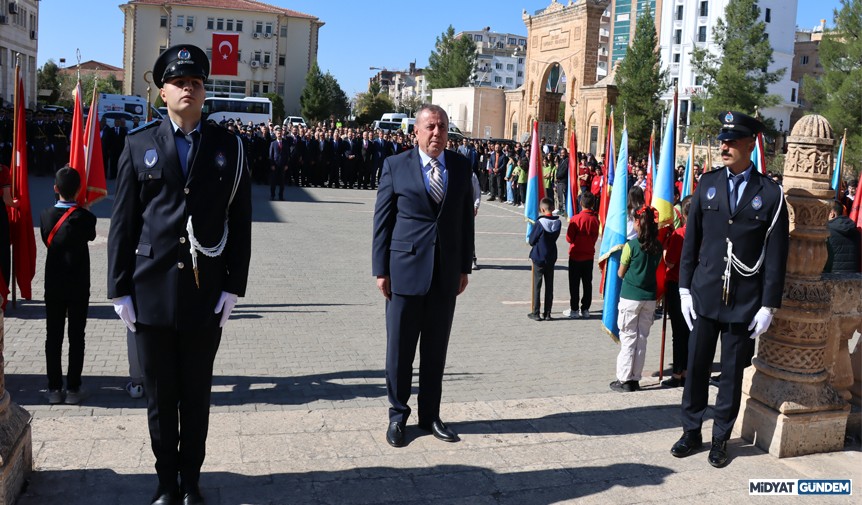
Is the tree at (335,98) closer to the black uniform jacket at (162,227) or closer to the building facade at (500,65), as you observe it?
the building facade at (500,65)

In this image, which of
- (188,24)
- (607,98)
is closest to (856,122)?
(607,98)

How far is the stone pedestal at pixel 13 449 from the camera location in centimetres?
391

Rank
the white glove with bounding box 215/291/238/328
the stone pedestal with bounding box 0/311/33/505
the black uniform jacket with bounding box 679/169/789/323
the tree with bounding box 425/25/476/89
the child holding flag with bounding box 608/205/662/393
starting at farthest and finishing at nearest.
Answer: the tree with bounding box 425/25/476/89 < the child holding flag with bounding box 608/205/662/393 < the black uniform jacket with bounding box 679/169/789/323 < the white glove with bounding box 215/291/238/328 < the stone pedestal with bounding box 0/311/33/505

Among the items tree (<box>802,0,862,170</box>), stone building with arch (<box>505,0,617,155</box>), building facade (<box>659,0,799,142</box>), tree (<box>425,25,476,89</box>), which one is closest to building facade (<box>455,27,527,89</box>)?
tree (<box>425,25,476,89</box>)

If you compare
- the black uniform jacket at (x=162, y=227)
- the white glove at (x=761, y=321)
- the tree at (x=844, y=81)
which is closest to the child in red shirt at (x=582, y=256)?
the white glove at (x=761, y=321)

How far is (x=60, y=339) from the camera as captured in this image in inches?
248

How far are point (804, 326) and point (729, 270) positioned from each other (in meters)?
0.67

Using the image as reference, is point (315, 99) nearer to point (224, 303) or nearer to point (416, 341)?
point (416, 341)

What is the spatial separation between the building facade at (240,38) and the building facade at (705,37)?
34407mm

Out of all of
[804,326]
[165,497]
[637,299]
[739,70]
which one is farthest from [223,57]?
[165,497]

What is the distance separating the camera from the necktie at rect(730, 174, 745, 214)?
5.15m

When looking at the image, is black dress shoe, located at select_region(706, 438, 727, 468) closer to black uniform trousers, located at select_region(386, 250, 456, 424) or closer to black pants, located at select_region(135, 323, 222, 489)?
black uniform trousers, located at select_region(386, 250, 456, 424)

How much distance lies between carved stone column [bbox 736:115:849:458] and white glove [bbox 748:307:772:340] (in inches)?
11.3

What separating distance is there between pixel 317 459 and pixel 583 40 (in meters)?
55.0
